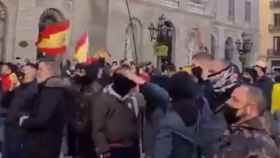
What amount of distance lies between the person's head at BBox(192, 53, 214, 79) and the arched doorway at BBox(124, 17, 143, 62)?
871 inches

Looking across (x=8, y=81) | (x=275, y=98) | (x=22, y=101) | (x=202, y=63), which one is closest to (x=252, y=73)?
(x=275, y=98)

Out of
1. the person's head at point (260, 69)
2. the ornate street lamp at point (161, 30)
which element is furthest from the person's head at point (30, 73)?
the ornate street lamp at point (161, 30)

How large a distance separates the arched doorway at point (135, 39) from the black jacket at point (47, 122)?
23745 millimetres

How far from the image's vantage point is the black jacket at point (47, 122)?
19.4 feet

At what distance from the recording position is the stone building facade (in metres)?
24.3

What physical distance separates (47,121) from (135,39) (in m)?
24.9

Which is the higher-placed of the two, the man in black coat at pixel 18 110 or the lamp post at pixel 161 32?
the lamp post at pixel 161 32

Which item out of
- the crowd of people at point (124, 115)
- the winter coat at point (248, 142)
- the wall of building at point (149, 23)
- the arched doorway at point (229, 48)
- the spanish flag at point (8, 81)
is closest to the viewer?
the winter coat at point (248, 142)

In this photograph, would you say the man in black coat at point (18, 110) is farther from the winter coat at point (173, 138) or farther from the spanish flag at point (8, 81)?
the spanish flag at point (8, 81)

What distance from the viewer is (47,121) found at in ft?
19.4

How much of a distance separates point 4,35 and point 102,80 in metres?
16.4

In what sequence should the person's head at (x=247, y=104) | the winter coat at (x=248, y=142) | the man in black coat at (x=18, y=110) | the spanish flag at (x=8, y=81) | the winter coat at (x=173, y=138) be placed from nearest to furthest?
the winter coat at (x=248, y=142)
the person's head at (x=247, y=104)
the winter coat at (x=173, y=138)
the man in black coat at (x=18, y=110)
the spanish flag at (x=8, y=81)

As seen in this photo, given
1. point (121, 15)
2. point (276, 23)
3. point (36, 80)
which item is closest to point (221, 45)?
point (121, 15)

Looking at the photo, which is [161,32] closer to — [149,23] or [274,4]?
[149,23]
